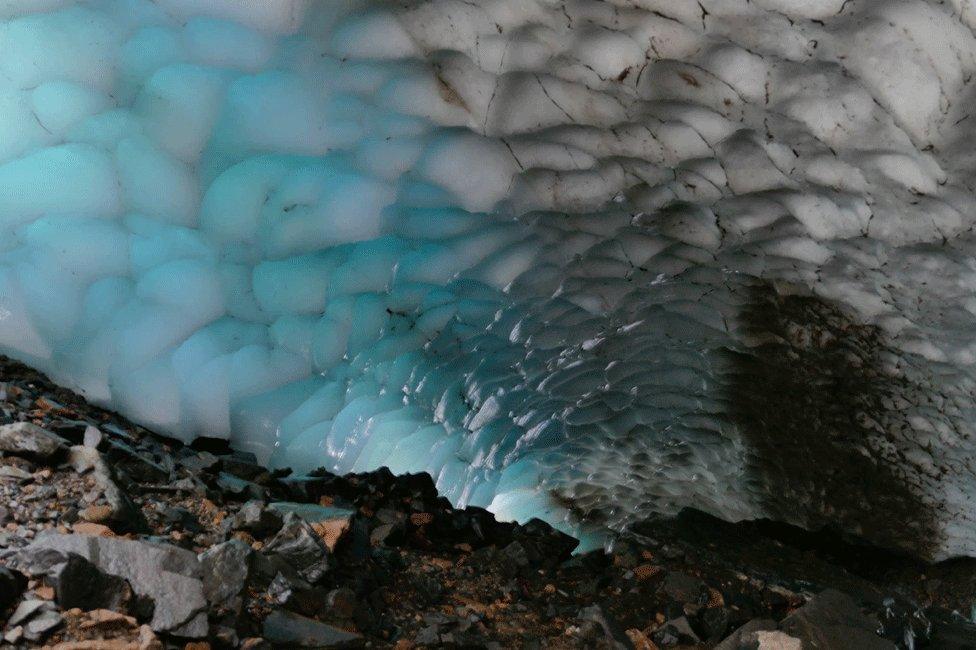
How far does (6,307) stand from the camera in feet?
10.2

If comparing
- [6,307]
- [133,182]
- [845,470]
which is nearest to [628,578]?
[845,470]

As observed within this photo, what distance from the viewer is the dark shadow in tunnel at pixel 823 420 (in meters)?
3.33

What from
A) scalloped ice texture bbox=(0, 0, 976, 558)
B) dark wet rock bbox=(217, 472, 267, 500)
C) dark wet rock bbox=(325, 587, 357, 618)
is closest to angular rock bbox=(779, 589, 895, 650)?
scalloped ice texture bbox=(0, 0, 976, 558)

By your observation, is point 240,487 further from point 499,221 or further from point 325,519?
point 499,221

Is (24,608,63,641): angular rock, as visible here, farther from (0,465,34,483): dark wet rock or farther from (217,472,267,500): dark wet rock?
(217,472,267,500): dark wet rock

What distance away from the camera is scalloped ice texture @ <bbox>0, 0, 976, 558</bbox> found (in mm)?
2426

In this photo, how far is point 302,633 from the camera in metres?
1.94

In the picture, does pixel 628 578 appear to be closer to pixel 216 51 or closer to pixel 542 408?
pixel 542 408

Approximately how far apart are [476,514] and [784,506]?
2036mm

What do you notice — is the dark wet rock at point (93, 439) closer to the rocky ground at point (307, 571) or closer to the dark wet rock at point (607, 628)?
the rocky ground at point (307, 571)

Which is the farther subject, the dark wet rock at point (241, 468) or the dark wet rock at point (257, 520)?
the dark wet rock at point (241, 468)

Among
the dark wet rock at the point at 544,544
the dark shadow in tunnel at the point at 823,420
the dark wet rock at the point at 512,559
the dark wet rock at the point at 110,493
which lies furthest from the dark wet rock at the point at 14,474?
the dark shadow in tunnel at the point at 823,420

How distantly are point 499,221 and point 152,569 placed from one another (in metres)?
1.86

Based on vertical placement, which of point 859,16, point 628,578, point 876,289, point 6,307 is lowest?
point 628,578
